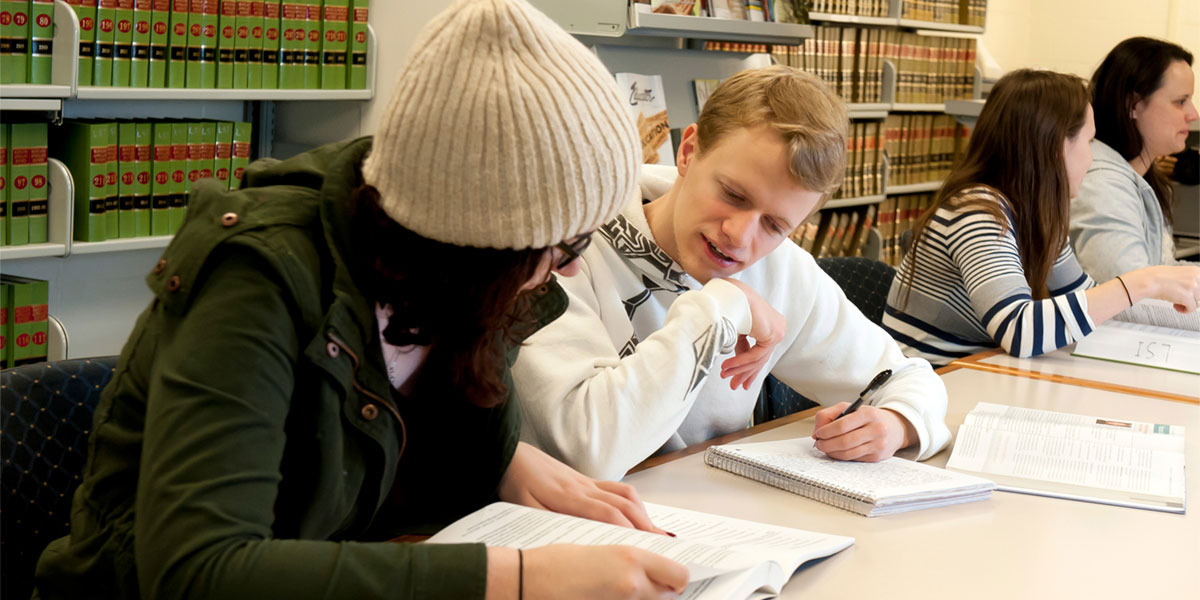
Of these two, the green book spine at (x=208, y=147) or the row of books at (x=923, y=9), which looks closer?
the green book spine at (x=208, y=147)

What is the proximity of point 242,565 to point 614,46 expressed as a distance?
105 inches

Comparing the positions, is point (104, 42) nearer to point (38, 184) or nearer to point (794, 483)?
point (38, 184)

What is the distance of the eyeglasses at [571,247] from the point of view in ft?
2.67

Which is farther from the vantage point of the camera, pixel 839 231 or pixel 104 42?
pixel 839 231

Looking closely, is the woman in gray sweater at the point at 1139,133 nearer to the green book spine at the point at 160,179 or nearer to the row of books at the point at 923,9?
the row of books at the point at 923,9

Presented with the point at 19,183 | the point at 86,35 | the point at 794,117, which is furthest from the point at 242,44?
the point at 794,117

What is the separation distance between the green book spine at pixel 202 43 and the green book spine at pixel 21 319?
580mm

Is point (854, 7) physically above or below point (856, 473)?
above

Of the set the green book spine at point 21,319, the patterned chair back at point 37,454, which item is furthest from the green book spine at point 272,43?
the patterned chair back at point 37,454

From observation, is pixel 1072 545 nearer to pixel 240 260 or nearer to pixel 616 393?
pixel 616 393

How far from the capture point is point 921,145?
4.86m

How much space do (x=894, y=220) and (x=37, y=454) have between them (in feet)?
14.0

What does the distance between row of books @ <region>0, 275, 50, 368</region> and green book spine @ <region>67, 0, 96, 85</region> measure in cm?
47

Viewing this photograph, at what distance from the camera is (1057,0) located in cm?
552
